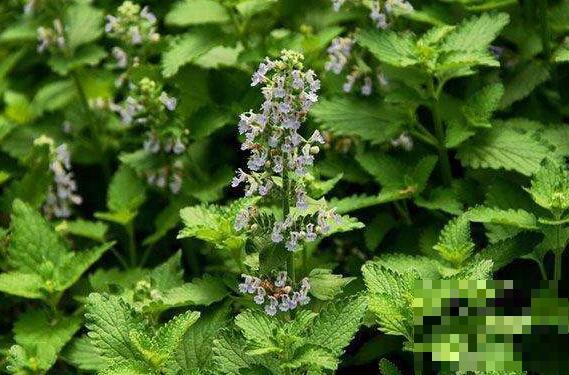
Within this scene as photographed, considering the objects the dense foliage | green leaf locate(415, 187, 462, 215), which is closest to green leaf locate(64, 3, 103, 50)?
the dense foliage

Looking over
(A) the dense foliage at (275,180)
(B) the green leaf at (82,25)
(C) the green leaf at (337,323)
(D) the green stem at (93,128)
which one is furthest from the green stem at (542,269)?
(B) the green leaf at (82,25)

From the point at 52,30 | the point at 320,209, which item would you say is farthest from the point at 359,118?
the point at 52,30

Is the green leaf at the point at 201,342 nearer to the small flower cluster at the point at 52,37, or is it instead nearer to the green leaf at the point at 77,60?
the green leaf at the point at 77,60

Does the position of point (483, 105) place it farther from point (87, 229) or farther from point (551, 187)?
point (87, 229)

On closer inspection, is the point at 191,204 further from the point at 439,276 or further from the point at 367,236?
the point at 439,276

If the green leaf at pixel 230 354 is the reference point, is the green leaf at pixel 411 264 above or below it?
below

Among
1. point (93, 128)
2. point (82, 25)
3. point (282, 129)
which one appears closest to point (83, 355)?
point (282, 129)

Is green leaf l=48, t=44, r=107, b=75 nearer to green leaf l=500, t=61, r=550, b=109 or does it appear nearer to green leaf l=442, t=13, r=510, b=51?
green leaf l=442, t=13, r=510, b=51
